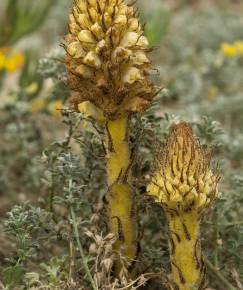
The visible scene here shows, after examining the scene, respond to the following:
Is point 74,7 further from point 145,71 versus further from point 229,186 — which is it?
point 229,186

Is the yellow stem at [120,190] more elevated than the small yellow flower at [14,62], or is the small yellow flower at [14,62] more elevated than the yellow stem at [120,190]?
the small yellow flower at [14,62]

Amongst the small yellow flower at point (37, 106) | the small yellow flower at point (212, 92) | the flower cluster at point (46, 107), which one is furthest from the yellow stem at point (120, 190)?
the small yellow flower at point (212, 92)

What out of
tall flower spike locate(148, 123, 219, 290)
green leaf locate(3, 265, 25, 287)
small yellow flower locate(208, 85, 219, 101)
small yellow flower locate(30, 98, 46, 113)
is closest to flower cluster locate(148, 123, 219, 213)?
tall flower spike locate(148, 123, 219, 290)

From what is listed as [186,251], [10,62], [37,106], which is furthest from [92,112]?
[10,62]

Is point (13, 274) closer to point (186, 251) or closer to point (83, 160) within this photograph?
point (186, 251)

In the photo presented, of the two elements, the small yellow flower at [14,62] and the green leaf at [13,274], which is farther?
the small yellow flower at [14,62]

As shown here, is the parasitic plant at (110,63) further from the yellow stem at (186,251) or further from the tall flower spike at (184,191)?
the yellow stem at (186,251)

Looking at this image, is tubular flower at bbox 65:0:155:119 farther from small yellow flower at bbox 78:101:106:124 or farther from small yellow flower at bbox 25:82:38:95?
small yellow flower at bbox 25:82:38:95
